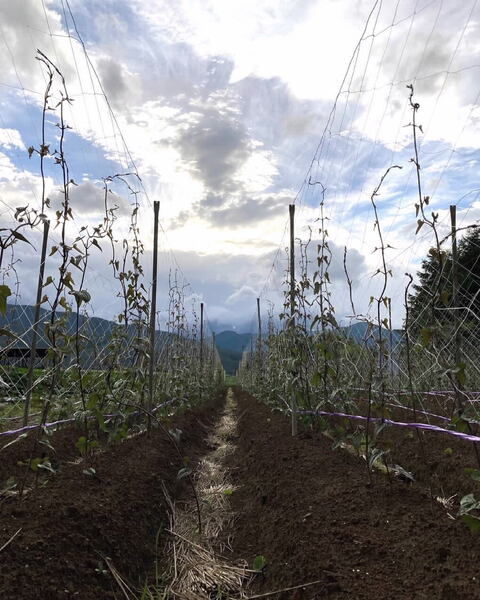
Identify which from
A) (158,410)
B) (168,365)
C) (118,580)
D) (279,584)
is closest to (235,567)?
(279,584)

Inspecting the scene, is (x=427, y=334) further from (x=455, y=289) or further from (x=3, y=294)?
(x=3, y=294)

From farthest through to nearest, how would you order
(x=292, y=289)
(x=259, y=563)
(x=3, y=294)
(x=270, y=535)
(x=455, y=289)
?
(x=292, y=289) < (x=455, y=289) < (x=270, y=535) < (x=259, y=563) < (x=3, y=294)

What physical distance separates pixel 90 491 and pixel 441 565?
7.05 ft

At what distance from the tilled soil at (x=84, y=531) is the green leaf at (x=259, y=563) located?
614 millimetres

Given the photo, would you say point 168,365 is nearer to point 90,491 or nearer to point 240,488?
point 240,488

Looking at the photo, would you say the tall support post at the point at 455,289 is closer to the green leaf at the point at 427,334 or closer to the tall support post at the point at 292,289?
the green leaf at the point at 427,334

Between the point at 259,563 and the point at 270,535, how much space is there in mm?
258

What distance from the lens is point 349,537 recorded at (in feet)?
7.61

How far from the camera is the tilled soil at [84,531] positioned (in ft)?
6.33

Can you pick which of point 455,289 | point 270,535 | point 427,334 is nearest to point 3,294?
point 427,334

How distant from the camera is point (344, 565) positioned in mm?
2072

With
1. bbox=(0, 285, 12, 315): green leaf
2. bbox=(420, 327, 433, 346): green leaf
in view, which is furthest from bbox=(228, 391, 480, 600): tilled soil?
bbox=(0, 285, 12, 315): green leaf

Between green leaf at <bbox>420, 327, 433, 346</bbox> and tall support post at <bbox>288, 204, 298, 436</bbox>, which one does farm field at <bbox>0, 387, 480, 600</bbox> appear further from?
tall support post at <bbox>288, 204, 298, 436</bbox>

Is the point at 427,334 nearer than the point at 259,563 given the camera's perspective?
Yes
